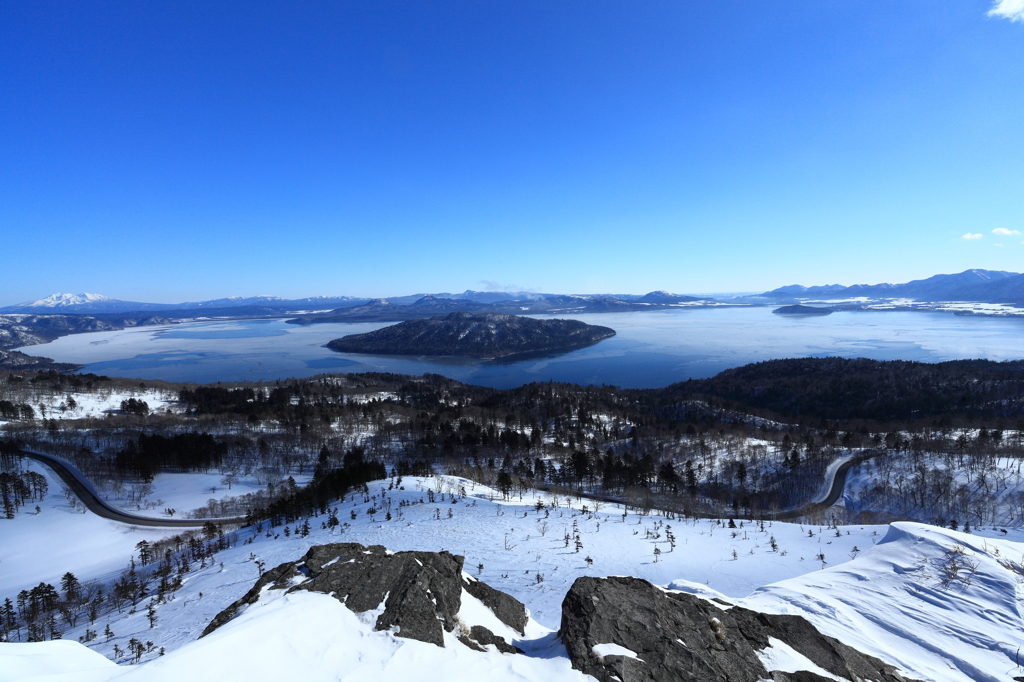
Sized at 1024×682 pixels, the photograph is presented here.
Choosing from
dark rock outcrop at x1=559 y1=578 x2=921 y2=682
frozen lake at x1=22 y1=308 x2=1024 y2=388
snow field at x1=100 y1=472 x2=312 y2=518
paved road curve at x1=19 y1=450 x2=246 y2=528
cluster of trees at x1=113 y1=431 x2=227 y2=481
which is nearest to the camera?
dark rock outcrop at x1=559 y1=578 x2=921 y2=682

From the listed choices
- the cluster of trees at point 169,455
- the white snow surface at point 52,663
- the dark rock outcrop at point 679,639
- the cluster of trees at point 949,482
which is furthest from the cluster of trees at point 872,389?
the white snow surface at point 52,663

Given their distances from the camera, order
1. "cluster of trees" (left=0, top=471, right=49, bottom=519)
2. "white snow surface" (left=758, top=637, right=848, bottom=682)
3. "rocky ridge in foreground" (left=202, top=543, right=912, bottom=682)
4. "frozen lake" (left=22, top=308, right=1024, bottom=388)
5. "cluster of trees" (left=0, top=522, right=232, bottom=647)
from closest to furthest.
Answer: "rocky ridge in foreground" (left=202, top=543, right=912, bottom=682), "white snow surface" (left=758, top=637, right=848, bottom=682), "cluster of trees" (left=0, top=522, right=232, bottom=647), "cluster of trees" (left=0, top=471, right=49, bottom=519), "frozen lake" (left=22, top=308, right=1024, bottom=388)

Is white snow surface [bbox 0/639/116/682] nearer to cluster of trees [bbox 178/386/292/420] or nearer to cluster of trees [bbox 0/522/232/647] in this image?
cluster of trees [bbox 0/522/232/647]

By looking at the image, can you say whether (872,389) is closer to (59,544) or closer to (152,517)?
(152,517)

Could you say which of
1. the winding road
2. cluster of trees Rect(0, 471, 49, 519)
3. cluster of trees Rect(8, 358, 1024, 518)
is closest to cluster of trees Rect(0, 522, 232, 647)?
cluster of trees Rect(8, 358, 1024, 518)

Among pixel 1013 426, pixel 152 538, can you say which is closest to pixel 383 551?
pixel 152 538

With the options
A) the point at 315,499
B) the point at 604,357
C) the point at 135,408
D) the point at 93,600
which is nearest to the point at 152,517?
the point at 315,499
